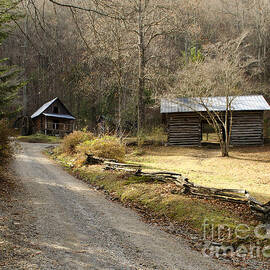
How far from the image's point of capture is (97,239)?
5387 millimetres

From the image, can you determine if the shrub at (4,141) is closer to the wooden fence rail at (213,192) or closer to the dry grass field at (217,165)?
the wooden fence rail at (213,192)

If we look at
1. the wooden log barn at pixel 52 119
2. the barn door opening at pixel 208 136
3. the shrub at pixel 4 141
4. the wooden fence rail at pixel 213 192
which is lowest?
the wooden fence rail at pixel 213 192

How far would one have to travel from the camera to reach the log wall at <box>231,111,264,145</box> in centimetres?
2452

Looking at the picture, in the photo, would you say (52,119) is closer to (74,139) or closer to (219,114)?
(74,139)

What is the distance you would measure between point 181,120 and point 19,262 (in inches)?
876

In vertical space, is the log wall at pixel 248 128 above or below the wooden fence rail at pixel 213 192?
above

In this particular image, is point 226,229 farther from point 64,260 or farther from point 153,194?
point 64,260

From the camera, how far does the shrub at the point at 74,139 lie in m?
17.3

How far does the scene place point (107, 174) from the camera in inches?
457

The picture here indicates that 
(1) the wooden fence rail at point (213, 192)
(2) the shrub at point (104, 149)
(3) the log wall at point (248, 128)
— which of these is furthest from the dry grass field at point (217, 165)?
(2) the shrub at point (104, 149)

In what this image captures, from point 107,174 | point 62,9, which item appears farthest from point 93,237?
point 107,174

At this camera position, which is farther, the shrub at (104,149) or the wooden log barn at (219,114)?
the wooden log barn at (219,114)

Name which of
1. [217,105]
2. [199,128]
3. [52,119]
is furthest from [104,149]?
[52,119]

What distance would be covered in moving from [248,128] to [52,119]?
28.7 metres
